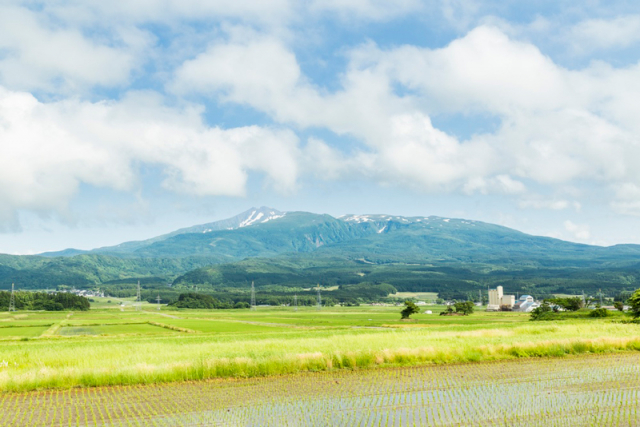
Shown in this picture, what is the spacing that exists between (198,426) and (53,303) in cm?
15913

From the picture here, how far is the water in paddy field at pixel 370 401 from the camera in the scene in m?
14.9

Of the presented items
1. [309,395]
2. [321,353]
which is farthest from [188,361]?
[309,395]

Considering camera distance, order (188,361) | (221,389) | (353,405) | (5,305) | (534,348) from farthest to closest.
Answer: (5,305) → (534,348) → (188,361) → (221,389) → (353,405)

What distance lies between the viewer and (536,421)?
14242mm

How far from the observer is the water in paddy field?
1490cm

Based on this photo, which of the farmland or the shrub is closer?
the farmland

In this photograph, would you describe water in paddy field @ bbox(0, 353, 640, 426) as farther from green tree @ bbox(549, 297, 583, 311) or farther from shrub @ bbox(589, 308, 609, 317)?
green tree @ bbox(549, 297, 583, 311)

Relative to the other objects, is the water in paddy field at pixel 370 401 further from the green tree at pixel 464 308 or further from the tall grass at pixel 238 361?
the green tree at pixel 464 308

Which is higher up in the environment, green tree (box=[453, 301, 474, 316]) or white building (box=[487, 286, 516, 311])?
green tree (box=[453, 301, 474, 316])

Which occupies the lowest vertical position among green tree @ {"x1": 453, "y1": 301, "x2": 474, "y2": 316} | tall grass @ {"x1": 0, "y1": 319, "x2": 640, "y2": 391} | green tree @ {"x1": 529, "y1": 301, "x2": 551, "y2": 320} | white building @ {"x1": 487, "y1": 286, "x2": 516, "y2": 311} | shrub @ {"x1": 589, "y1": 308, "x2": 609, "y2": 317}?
white building @ {"x1": 487, "y1": 286, "x2": 516, "y2": 311}

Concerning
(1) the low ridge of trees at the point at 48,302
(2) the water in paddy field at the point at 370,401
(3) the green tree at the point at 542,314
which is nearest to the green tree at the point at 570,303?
(3) the green tree at the point at 542,314

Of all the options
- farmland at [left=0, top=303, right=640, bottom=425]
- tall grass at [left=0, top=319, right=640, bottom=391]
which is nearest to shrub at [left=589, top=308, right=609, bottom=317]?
tall grass at [left=0, top=319, right=640, bottom=391]

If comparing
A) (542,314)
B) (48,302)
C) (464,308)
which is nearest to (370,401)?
(542,314)

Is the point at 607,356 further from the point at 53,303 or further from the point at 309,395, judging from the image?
the point at 53,303
